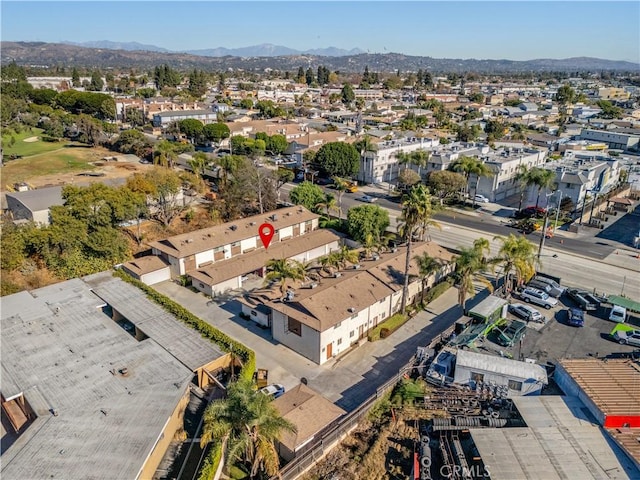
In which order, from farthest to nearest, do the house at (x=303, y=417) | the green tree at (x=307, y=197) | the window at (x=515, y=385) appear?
the green tree at (x=307, y=197), the window at (x=515, y=385), the house at (x=303, y=417)

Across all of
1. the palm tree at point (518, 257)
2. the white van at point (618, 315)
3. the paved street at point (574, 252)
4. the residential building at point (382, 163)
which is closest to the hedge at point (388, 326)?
the palm tree at point (518, 257)

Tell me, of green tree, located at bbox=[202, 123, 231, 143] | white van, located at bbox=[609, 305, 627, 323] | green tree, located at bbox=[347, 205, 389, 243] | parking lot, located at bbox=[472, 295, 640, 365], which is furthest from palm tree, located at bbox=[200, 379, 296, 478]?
green tree, located at bbox=[202, 123, 231, 143]

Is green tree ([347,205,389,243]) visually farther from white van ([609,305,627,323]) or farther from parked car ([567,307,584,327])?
white van ([609,305,627,323])

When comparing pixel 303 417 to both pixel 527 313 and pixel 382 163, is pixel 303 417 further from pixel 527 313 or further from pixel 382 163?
pixel 382 163

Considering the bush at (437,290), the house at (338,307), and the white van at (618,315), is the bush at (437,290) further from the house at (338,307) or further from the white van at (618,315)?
the white van at (618,315)

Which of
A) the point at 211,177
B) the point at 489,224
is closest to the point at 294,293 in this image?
the point at 489,224

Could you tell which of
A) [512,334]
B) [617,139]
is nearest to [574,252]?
[512,334]
